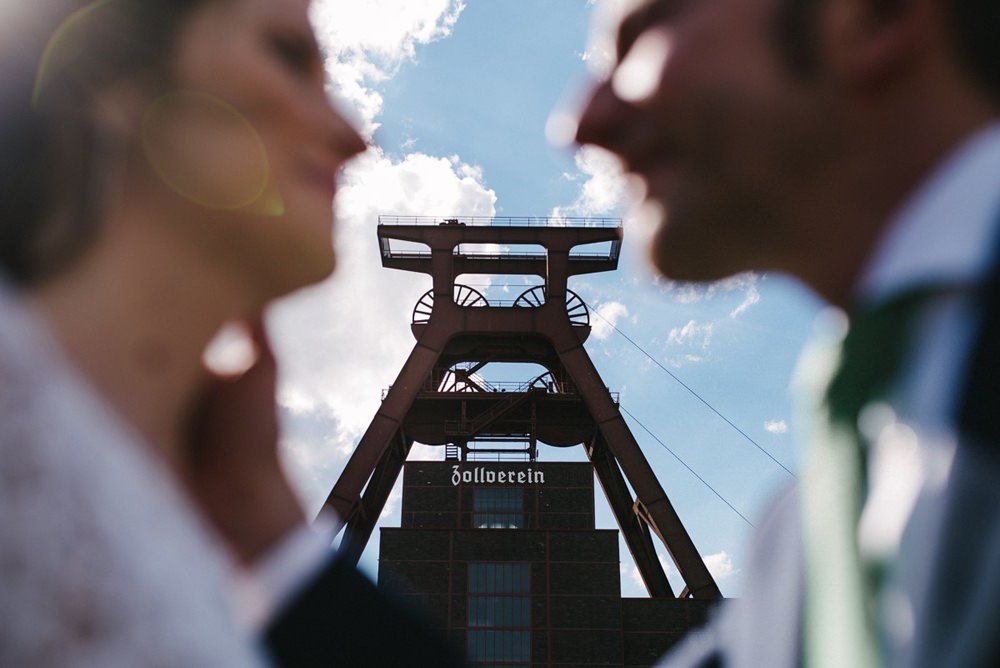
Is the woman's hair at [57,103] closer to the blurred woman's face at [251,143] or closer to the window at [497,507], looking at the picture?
the blurred woman's face at [251,143]

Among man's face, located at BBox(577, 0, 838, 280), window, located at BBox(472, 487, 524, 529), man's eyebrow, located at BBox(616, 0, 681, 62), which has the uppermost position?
window, located at BBox(472, 487, 524, 529)

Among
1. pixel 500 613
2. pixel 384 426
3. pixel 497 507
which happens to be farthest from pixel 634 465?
pixel 497 507

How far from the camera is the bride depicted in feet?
2.42

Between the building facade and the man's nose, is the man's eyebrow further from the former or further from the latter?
the building facade

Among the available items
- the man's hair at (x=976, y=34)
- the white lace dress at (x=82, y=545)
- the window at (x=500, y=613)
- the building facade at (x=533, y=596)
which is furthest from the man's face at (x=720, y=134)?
the window at (x=500, y=613)

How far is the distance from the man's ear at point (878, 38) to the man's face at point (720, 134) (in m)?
0.04

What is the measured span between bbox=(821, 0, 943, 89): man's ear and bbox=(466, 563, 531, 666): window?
23.2m

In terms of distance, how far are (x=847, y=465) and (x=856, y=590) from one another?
143 millimetres

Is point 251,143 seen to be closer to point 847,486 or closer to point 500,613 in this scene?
point 847,486

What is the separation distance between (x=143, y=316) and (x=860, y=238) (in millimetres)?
840

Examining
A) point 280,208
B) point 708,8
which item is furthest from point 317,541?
point 708,8

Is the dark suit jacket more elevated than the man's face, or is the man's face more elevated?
the man's face

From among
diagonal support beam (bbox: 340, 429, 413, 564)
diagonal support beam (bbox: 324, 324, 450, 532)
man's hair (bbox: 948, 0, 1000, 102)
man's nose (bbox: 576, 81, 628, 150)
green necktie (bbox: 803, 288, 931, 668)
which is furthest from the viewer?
diagonal support beam (bbox: 340, 429, 413, 564)

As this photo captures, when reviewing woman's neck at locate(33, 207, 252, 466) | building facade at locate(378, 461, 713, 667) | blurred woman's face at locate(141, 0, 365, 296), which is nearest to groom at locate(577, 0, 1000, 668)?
blurred woman's face at locate(141, 0, 365, 296)
